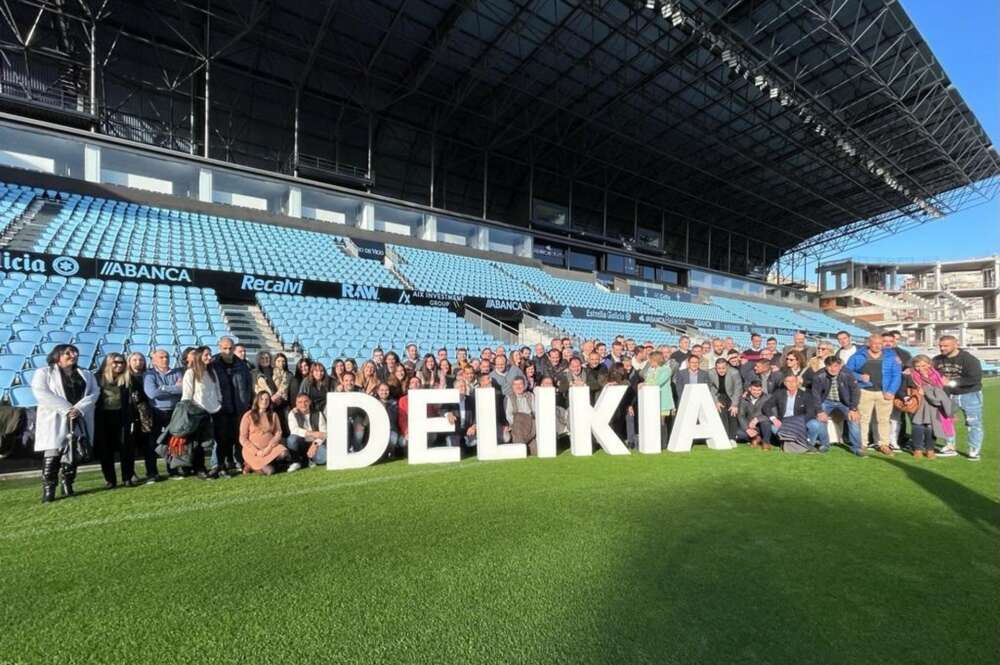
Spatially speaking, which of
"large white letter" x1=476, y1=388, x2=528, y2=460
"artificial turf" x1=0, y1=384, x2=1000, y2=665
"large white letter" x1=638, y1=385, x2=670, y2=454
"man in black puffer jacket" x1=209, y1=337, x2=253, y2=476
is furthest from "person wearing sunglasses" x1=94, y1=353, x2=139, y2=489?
"large white letter" x1=638, y1=385, x2=670, y2=454

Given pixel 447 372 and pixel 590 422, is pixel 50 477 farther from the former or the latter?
pixel 590 422

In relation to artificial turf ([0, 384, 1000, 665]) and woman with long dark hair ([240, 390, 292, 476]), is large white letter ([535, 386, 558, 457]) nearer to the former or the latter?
artificial turf ([0, 384, 1000, 665])

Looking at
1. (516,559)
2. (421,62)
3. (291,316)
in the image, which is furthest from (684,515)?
(421,62)

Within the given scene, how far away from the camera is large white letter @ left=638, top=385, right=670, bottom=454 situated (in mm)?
5954

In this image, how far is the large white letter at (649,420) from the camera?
595 cm

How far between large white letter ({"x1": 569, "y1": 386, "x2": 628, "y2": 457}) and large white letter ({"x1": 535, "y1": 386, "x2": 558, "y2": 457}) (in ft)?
0.95

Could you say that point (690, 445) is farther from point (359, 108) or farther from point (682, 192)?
point (682, 192)

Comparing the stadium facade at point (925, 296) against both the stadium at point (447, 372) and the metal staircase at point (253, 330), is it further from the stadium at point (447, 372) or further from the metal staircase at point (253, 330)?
the metal staircase at point (253, 330)

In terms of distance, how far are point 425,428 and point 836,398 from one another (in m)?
5.50

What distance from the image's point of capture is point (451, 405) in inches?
252

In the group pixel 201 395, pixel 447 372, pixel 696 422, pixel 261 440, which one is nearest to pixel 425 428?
pixel 447 372

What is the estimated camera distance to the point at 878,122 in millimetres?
23984

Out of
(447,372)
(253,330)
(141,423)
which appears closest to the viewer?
(141,423)

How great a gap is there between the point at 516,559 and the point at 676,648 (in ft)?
3.45
